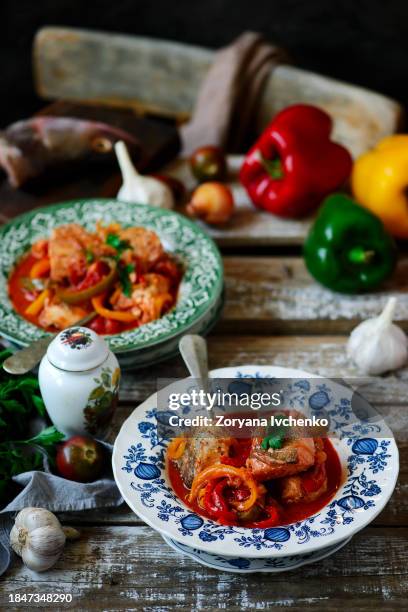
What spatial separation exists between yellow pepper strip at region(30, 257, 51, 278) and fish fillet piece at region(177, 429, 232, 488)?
73 centimetres

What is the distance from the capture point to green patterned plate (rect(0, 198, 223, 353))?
1.74m

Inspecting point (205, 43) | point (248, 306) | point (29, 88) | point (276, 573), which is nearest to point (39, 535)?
point (276, 573)

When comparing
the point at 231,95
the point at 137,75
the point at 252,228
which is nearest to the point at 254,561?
the point at 252,228

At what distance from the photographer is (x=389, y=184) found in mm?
2262

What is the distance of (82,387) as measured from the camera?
1461 mm

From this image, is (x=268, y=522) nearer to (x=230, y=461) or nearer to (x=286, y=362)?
(x=230, y=461)

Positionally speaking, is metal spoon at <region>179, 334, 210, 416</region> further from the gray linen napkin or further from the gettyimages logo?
the gray linen napkin

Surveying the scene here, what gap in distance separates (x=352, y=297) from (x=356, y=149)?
3.07ft

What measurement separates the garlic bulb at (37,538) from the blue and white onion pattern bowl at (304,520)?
0.45 feet

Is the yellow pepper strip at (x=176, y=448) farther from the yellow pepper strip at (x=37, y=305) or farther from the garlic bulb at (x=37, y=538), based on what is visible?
the yellow pepper strip at (x=37, y=305)

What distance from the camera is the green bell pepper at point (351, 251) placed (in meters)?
2.06

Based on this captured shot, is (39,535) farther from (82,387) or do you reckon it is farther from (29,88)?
(29,88)

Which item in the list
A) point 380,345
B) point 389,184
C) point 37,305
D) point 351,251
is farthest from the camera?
point 389,184

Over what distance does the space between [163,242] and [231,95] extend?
1015mm
